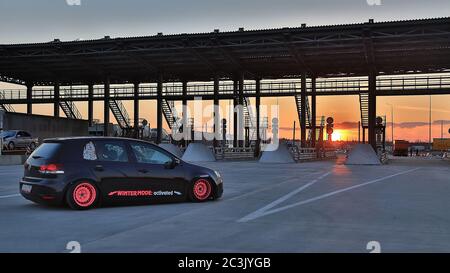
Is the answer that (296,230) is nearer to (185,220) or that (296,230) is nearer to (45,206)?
(185,220)

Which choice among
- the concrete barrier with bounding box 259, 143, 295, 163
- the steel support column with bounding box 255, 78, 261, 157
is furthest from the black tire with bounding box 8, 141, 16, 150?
the steel support column with bounding box 255, 78, 261, 157

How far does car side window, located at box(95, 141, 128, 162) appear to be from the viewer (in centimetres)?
1026

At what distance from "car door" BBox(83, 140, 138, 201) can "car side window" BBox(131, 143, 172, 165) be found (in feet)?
0.81

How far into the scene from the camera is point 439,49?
3903 cm

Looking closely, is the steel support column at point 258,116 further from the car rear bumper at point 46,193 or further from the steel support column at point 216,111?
the car rear bumper at point 46,193

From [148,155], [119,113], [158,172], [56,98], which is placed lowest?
[158,172]

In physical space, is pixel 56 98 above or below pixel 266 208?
above

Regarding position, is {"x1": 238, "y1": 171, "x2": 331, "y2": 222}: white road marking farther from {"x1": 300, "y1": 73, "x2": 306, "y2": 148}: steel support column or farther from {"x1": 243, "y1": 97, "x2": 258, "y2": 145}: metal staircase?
{"x1": 243, "y1": 97, "x2": 258, "y2": 145}: metal staircase

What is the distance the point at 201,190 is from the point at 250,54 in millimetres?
32625

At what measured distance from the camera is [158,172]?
10773mm

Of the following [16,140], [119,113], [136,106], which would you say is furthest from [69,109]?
[16,140]

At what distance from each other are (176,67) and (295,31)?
A: 51.5 feet

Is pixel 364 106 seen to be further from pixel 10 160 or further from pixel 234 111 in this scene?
pixel 10 160

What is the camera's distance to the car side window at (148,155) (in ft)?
35.2
